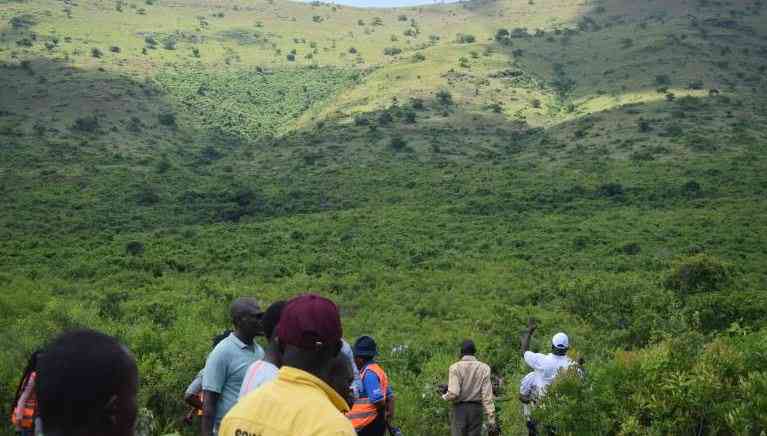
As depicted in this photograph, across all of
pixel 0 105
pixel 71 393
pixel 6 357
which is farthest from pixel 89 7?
pixel 71 393

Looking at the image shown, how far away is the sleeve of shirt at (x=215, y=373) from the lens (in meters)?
5.39

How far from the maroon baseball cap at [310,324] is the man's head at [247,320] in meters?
2.43

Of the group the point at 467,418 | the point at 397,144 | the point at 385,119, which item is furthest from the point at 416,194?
the point at 467,418

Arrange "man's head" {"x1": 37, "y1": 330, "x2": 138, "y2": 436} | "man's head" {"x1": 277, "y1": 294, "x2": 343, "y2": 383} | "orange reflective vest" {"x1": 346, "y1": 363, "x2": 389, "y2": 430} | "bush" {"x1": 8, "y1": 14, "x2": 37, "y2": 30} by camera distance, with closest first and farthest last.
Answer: "man's head" {"x1": 37, "y1": 330, "x2": 138, "y2": 436}, "man's head" {"x1": 277, "y1": 294, "x2": 343, "y2": 383}, "orange reflective vest" {"x1": 346, "y1": 363, "x2": 389, "y2": 430}, "bush" {"x1": 8, "y1": 14, "x2": 37, "y2": 30}

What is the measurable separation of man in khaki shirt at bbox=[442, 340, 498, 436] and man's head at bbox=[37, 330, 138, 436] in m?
6.04

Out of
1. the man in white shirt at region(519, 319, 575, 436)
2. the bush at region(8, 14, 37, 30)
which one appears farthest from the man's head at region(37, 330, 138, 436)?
the bush at region(8, 14, 37, 30)

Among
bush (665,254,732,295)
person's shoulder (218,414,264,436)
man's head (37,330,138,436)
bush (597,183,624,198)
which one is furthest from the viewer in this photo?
bush (597,183,624,198)

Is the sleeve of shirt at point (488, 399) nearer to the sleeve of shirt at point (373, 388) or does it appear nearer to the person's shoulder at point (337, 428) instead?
the sleeve of shirt at point (373, 388)

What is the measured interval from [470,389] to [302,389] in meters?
5.69

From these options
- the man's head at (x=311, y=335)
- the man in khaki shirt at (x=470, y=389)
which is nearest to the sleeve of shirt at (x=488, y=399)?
the man in khaki shirt at (x=470, y=389)

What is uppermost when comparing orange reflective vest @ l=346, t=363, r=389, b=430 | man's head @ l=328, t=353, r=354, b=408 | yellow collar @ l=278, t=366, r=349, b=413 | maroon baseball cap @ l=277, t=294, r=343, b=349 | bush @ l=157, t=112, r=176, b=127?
maroon baseball cap @ l=277, t=294, r=343, b=349

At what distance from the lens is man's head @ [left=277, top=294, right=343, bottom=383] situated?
3121mm

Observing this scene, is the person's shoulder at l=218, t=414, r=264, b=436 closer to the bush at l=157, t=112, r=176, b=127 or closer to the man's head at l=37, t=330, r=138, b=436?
the man's head at l=37, t=330, r=138, b=436

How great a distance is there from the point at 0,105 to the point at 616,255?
53087 mm
